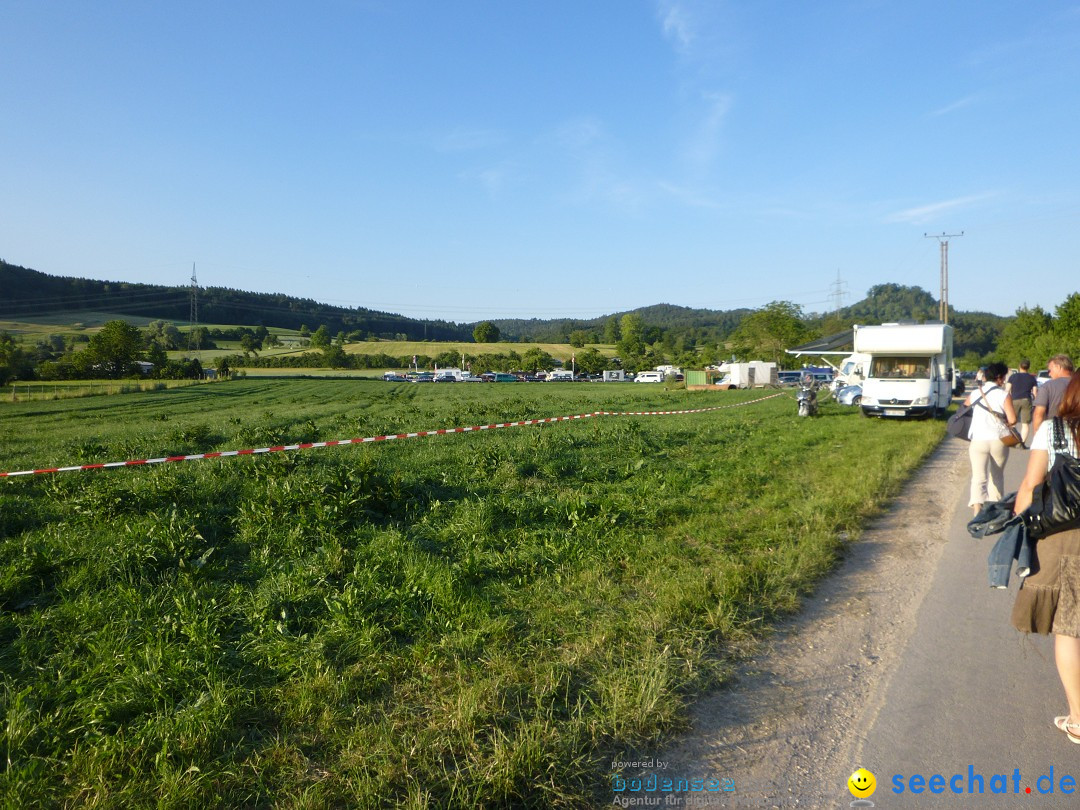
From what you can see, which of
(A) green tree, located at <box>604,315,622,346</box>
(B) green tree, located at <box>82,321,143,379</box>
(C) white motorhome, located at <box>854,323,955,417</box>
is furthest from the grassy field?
(A) green tree, located at <box>604,315,622,346</box>

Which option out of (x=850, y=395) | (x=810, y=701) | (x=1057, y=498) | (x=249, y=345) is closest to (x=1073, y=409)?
(x=1057, y=498)

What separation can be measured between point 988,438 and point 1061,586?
18.0 feet

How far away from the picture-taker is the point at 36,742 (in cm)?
327

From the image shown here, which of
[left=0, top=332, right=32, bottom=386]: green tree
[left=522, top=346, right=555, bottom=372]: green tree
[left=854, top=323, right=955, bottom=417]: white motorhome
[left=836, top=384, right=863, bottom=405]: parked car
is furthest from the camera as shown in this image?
[left=522, top=346, right=555, bottom=372]: green tree

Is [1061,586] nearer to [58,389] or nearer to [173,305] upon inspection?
[58,389]

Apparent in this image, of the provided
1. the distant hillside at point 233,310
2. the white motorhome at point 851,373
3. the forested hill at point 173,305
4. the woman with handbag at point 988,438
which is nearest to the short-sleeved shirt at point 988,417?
the woman with handbag at point 988,438

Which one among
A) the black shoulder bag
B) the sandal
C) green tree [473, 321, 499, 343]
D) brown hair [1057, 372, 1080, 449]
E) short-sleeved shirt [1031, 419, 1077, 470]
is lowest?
the sandal

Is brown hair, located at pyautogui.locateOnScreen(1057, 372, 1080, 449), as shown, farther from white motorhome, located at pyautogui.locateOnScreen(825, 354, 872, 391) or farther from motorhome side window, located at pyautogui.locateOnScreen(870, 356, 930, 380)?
white motorhome, located at pyautogui.locateOnScreen(825, 354, 872, 391)

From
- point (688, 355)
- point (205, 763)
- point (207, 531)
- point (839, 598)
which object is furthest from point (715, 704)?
point (688, 355)

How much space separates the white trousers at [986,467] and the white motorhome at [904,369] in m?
12.7

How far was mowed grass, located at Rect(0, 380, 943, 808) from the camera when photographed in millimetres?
3051

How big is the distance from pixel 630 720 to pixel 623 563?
259cm

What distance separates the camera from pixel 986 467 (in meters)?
8.06

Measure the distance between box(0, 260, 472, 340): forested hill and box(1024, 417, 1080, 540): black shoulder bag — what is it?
96576mm
